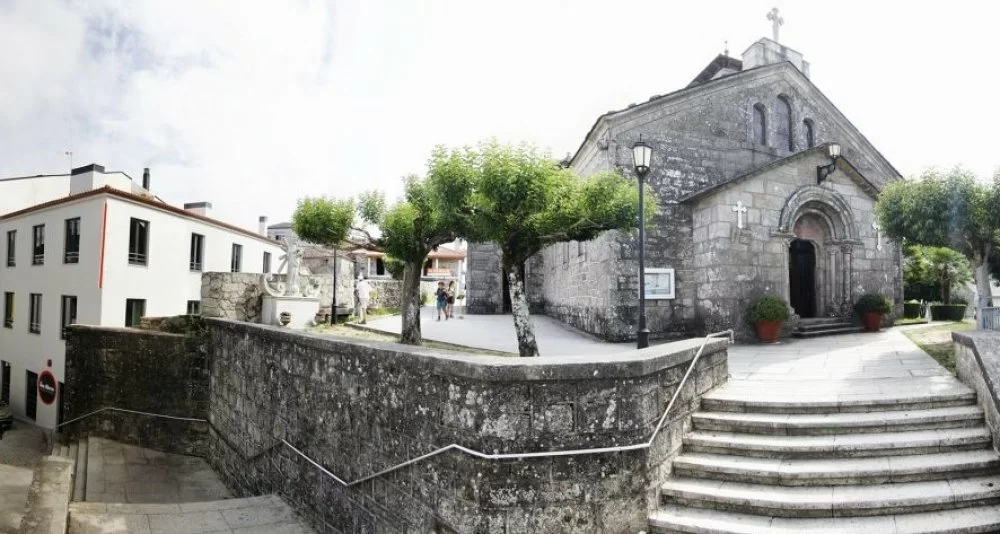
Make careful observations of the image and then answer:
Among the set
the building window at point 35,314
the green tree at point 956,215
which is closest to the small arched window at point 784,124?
the green tree at point 956,215

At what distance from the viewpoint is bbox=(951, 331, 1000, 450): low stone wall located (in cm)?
528

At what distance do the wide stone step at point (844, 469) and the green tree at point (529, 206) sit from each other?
4.10 m

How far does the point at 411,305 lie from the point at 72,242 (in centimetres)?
1688

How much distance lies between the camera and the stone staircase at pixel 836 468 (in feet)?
14.6

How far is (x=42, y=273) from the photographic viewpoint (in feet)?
71.9

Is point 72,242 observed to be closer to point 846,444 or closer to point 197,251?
point 197,251

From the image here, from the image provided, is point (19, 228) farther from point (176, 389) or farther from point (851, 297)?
point (851, 297)

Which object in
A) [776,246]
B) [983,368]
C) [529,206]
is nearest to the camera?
[983,368]

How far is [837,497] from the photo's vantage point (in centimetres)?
458

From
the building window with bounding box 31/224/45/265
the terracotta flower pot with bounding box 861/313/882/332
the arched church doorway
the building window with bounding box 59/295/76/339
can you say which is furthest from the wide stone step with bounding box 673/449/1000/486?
the building window with bounding box 31/224/45/265

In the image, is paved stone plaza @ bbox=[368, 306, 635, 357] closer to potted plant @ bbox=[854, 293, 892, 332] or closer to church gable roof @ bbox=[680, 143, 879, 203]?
church gable roof @ bbox=[680, 143, 879, 203]

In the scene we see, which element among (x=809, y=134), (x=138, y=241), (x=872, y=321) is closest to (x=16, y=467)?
(x=138, y=241)

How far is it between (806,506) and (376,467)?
4.16 metres

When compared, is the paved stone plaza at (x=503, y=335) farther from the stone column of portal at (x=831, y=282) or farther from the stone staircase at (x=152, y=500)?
the stone column of portal at (x=831, y=282)
